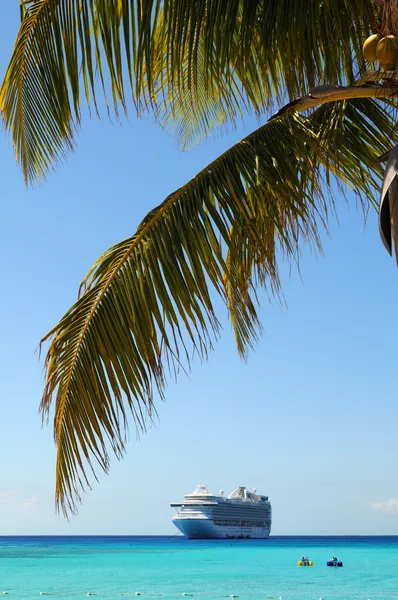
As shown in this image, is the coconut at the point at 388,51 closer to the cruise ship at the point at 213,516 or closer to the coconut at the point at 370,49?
the coconut at the point at 370,49

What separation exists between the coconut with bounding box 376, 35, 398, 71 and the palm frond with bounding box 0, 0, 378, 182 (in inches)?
21.5

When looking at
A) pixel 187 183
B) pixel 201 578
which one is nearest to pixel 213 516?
pixel 201 578

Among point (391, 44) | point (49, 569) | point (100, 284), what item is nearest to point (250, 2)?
point (391, 44)

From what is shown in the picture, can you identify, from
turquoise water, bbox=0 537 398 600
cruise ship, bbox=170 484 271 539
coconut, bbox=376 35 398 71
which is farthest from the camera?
cruise ship, bbox=170 484 271 539

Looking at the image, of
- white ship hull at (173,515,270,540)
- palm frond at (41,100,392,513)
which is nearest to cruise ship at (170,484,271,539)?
white ship hull at (173,515,270,540)

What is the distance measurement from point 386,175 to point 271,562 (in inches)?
1741

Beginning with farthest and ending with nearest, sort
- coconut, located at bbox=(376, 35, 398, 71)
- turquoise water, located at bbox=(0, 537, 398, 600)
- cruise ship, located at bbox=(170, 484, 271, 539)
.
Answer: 1. cruise ship, located at bbox=(170, 484, 271, 539)
2. turquoise water, located at bbox=(0, 537, 398, 600)
3. coconut, located at bbox=(376, 35, 398, 71)

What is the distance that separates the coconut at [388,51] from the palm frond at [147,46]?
546mm

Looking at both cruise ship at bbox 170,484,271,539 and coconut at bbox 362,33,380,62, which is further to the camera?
cruise ship at bbox 170,484,271,539

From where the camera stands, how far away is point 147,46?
3.69m

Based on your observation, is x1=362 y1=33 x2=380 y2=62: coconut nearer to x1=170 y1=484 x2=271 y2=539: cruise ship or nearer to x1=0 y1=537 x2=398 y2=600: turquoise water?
x1=0 y1=537 x2=398 y2=600: turquoise water

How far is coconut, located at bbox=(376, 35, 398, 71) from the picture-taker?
3111mm

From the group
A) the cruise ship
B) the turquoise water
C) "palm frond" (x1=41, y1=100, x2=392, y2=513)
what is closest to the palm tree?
"palm frond" (x1=41, y1=100, x2=392, y2=513)

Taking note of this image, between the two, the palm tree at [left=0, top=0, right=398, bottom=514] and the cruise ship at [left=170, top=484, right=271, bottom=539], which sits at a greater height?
the palm tree at [left=0, top=0, right=398, bottom=514]
